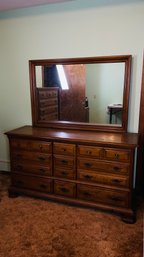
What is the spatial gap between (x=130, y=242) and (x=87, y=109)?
1480 millimetres

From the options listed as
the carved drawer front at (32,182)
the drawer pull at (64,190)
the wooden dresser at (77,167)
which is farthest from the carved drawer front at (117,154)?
the carved drawer front at (32,182)

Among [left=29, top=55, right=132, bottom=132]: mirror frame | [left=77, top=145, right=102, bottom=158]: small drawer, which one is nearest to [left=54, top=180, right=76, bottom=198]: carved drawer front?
[left=77, top=145, right=102, bottom=158]: small drawer

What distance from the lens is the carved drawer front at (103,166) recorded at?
204cm

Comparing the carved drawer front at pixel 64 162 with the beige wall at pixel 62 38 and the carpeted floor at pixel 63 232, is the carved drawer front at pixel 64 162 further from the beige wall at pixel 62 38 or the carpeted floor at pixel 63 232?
the beige wall at pixel 62 38

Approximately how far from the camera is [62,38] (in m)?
2.46

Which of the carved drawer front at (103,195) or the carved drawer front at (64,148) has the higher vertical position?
the carved drawer front at (64,148)

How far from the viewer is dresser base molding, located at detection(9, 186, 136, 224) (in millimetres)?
2070

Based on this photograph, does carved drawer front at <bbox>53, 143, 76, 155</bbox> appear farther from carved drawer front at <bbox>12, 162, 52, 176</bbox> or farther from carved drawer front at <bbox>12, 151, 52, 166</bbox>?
carved drawer front at <bbox>12, 162, 52, 176</bbox>

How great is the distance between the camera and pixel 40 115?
2752 millimetres

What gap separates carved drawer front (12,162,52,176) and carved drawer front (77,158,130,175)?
1.31 feet

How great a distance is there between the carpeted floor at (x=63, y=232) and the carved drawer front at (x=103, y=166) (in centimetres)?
51

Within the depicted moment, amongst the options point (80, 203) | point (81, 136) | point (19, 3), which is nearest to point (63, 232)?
point (80, 203)

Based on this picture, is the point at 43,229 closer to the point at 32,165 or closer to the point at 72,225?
the point at 72,225

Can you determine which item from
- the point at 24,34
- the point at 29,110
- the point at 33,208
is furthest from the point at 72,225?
the point at 24,34
